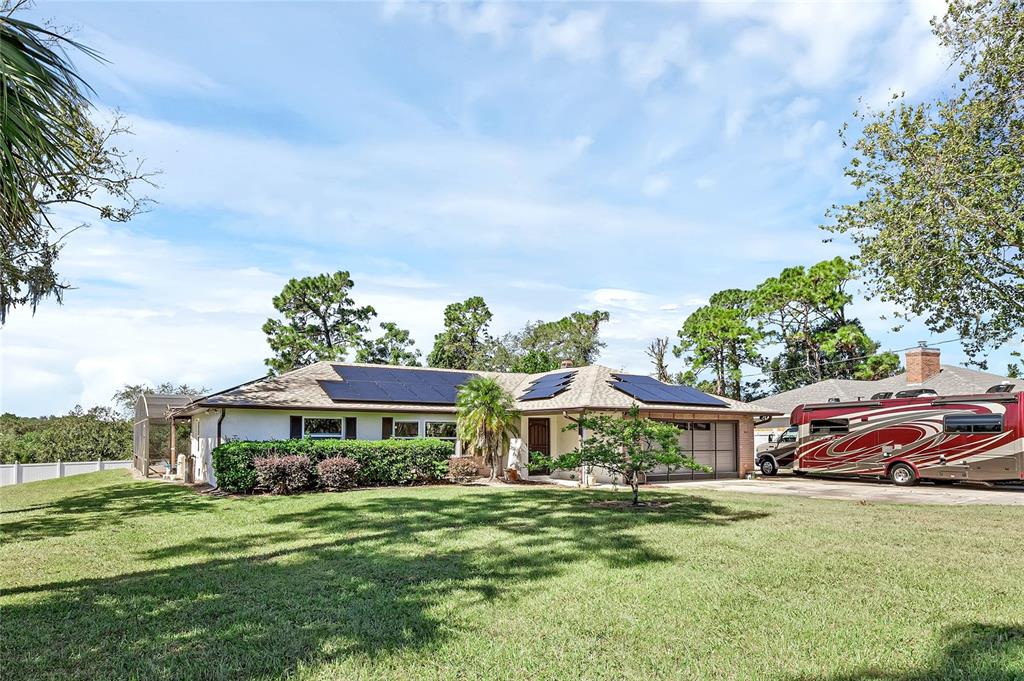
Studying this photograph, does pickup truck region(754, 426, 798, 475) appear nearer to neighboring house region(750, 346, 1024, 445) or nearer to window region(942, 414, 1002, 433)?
neighboring house region(750, 346, 1024, 445)

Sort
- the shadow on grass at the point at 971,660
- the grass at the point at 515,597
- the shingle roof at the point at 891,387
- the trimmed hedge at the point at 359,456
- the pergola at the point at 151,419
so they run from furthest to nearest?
1. the shingle roof at the point at 891,387
2. the pergola at the point at 151,419
3. the trimmed hedge at the point at 359,456
4. the grass at the point at 515,597
5. the shadow on grass at the point at 971,660

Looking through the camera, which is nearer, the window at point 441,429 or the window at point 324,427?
the window at point 324,427

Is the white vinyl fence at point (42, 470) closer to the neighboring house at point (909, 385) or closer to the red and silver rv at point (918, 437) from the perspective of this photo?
the neighboring house at point (909, 385)

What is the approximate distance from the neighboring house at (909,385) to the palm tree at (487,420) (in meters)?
11.5

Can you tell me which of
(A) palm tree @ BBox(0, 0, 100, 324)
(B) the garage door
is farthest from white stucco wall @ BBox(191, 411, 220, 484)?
(A) palm tree @ BBox(0, 0, 100, 324)

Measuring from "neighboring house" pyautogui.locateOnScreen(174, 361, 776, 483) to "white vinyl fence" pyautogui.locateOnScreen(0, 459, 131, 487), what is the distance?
21.4ft

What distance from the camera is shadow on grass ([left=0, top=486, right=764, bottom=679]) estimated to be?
199 inches

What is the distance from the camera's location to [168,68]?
998 centimetres

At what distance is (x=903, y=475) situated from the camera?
20812 mm

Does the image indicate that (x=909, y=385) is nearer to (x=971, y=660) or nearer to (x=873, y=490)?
(x=873, y=490)

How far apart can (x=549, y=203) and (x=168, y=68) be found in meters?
10.4

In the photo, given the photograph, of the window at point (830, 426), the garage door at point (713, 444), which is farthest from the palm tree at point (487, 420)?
the window at point (830, 426)

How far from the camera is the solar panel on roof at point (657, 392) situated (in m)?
21.6

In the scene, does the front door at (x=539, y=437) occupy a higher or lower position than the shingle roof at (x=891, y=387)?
lower
